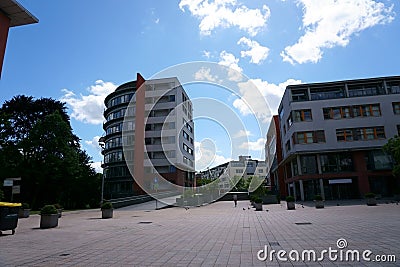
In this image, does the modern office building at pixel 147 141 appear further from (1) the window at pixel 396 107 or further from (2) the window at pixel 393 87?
(1) the window at pixel 396 107

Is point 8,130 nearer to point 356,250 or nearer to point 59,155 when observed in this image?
point 59,155

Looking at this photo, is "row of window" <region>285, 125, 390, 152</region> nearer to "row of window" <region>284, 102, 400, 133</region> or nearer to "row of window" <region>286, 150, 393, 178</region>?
"row of window" <region>284, 102, 400, 133</region>

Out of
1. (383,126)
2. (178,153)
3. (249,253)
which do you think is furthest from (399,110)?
(249,253)

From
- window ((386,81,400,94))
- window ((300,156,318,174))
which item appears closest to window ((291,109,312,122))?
window ((300,156,318,174))

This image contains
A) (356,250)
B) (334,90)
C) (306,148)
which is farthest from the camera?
(334,90)

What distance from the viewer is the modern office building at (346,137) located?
35.4m

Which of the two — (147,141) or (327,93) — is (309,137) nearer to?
(327,93)

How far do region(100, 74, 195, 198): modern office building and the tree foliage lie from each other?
1370 centimetres

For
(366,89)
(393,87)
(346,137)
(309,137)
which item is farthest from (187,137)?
(393,87)

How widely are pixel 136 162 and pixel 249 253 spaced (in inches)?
1839

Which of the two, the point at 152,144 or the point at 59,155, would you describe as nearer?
the point at 59,155

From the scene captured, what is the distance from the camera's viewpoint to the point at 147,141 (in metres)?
56.1

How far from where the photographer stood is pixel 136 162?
51781mm

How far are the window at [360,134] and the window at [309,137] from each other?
6.56 ft
